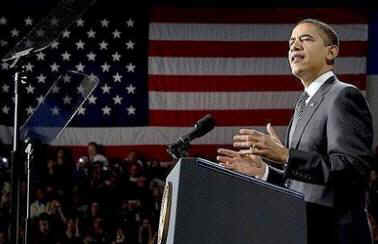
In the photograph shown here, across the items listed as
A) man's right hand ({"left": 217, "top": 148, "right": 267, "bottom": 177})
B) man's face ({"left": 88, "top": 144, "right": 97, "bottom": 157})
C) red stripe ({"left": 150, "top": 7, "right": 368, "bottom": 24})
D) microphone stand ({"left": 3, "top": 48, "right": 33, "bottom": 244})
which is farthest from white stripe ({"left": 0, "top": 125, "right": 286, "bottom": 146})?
man's right hand ({"left": 217, "top": 148, "right": 267, "bottom": 177})

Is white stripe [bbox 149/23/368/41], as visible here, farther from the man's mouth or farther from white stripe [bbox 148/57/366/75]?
the man's mouth

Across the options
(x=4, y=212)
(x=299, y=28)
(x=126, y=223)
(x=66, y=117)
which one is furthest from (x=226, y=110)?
(x=299, y=28)

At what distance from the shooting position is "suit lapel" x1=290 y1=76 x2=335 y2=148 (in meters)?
1.97

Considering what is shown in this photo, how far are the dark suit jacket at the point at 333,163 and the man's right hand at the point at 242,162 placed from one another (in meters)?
0.06

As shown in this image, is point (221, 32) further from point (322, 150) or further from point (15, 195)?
point (322, 150)

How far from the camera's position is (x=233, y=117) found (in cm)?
852

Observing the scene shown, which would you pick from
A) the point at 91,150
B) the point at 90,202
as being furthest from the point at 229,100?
the point at 90,202

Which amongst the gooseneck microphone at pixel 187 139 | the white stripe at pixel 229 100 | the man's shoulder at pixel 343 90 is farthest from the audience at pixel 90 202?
the man's shoulder at pixel 343 90

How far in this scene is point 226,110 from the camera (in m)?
8.51

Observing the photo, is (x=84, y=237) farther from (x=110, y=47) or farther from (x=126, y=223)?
(x=110, y=47)

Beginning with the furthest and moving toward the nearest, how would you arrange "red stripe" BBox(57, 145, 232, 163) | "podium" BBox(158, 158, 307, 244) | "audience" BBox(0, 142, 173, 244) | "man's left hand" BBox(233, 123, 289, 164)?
"red stripe" BBox(57, 145, 232, 163) < "audience" BBox(0, 142, 173, 244) < "man's left hand" BBox(233, 123, 289, 164) < "podium" BBox(158, 158, 307, 244)

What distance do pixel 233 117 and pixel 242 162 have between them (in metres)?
6.75

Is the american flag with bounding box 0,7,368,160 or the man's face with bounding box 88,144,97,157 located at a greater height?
the american flag with bounding box 0,7,368,160

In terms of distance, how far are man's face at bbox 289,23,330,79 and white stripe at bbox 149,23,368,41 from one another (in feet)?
21.6
